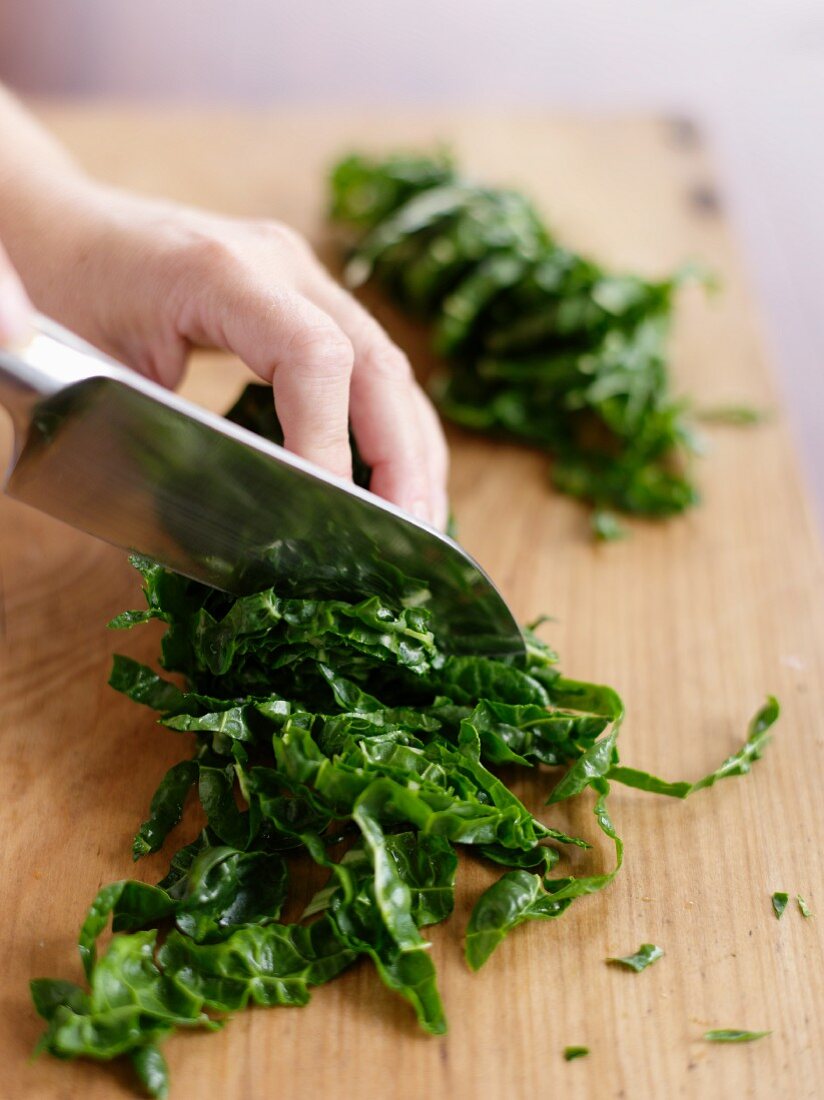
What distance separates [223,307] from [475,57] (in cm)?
504

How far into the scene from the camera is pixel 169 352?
2.91 metres

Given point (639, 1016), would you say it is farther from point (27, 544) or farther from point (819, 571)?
point (27, 544)

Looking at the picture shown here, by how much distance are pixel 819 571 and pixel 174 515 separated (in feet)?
5.80

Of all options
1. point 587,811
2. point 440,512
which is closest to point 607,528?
point 440,512

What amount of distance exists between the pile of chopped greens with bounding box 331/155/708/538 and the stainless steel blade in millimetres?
913

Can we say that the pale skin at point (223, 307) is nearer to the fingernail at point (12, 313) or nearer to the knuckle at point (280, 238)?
the knuckle at point (280, 238)

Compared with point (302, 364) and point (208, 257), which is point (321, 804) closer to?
point (302, 364)

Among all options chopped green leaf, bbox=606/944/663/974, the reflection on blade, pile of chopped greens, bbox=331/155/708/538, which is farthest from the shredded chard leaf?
chopped green leaf, bbox=606/944/663/974

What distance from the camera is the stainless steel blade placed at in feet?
7.12

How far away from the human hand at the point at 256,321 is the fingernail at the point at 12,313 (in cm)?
62

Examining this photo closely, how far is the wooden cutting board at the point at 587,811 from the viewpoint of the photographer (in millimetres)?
2068

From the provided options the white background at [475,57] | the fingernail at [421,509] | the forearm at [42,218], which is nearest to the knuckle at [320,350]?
the fingernail at [421,509]

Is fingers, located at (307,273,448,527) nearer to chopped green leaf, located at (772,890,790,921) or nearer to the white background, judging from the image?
chopped green leaf, located at (772,890,790,921)

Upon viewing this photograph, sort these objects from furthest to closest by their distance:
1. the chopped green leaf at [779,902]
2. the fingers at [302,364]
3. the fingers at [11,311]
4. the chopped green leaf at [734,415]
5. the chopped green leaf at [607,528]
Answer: the chopped green leaf at [734,415] < the chopped green leaf at [607,528] < the fingers at [302,364] < the chopped green leaf at [779,902] < the fingers at [11,311]
